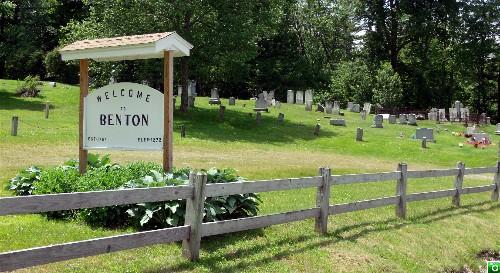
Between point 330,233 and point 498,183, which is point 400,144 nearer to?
point 498,183

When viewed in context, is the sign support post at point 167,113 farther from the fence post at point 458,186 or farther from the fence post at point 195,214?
the fence post at point 458,186

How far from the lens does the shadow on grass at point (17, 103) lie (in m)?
32.7

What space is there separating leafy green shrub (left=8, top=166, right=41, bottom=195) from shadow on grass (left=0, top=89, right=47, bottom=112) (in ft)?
78.1

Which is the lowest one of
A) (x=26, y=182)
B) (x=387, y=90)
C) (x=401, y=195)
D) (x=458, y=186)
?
(x=458, y=186)

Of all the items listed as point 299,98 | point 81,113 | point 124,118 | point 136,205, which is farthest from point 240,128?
point 136,205

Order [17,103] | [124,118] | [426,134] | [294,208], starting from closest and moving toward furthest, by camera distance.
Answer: [124,118] → [294,208] → [426,134] → [17,103]

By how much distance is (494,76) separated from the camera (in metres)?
60.6

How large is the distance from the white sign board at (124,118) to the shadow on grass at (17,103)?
79.7 ft

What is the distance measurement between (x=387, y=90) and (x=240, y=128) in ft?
80.9

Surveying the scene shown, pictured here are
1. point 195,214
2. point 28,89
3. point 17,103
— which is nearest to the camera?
point 195,214

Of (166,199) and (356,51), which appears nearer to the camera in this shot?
(166,199)

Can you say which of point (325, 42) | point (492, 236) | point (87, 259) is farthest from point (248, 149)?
point (325, 42)

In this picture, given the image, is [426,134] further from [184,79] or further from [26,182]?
[26,182]

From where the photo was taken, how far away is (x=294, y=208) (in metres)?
11.3
